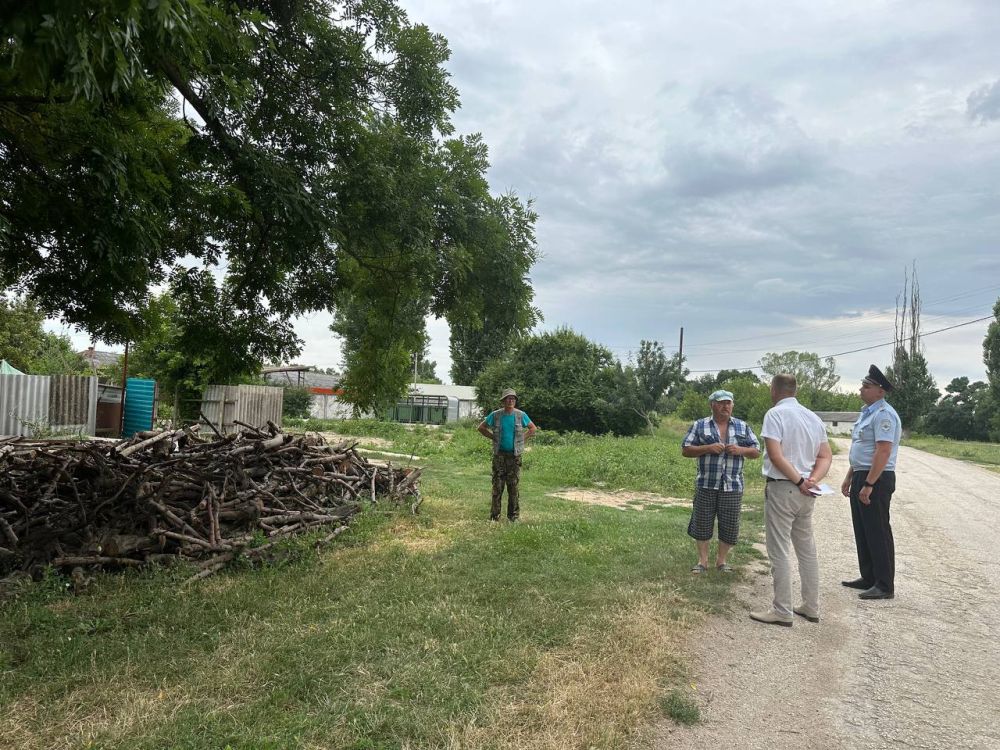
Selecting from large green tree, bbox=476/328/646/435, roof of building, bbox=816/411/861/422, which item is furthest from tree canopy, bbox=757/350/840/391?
large green tree, bbox=476/328/646/435

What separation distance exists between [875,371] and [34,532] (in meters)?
8.09

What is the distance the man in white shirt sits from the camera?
15.9 feet

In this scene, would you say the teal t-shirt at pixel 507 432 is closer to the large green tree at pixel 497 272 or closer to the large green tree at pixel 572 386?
the large green tree at pixel 497 272

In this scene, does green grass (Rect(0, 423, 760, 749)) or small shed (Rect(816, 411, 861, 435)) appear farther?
small shed (Rect(816, 411, 861, 435))

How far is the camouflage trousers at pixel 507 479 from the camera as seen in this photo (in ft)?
28.3

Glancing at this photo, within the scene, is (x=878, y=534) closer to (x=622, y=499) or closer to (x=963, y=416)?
(x=622, y=499)

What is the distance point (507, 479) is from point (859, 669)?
5161 mm

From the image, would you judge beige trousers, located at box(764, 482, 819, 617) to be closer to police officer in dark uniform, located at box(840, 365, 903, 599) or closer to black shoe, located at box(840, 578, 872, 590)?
police officer in dark uniform, located at box(840, 365, 903, 599)

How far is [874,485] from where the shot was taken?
18.8 feet

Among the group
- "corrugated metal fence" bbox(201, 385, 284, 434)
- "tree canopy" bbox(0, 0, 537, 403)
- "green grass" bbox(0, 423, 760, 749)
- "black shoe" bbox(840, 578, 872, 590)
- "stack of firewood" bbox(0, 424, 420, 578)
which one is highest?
"tree canopy" bbox(0, 0, 537, 403)

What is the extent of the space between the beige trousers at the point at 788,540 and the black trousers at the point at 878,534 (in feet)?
3.39

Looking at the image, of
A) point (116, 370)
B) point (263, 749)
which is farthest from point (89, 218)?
point (116, 370)

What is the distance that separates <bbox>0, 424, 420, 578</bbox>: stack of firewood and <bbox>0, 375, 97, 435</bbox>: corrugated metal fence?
8675 millimetres

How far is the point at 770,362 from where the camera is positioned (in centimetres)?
9725
